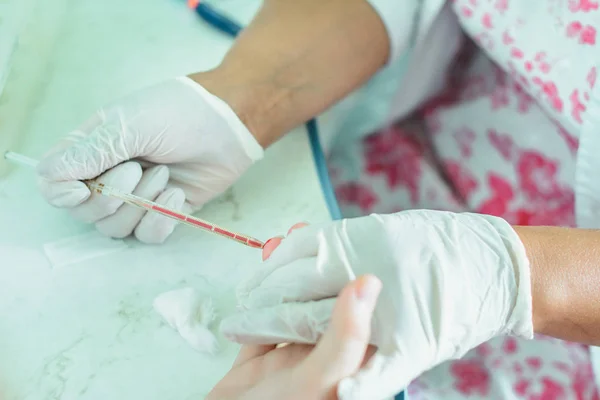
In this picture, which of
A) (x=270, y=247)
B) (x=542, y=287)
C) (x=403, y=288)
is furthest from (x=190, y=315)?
(x=542, y=287)

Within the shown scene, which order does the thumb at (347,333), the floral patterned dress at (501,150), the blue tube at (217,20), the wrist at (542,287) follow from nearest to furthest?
1. the thumb at (347,333)
2. the wrist at (542,287)
3. the floral patterned dress at (501,150)
4. the blue tube at (217,20)

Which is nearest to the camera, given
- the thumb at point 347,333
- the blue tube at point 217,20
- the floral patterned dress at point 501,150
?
the thumb at point 347,333

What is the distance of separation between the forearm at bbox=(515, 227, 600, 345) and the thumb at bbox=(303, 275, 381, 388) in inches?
8.3

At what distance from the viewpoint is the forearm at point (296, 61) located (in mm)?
720

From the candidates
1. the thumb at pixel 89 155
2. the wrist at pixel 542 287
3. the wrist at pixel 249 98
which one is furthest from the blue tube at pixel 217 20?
the wrist at pixel 542 287

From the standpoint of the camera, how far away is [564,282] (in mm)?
535

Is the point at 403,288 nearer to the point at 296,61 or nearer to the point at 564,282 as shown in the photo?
the point at 564,282

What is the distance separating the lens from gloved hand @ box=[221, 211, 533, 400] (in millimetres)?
459

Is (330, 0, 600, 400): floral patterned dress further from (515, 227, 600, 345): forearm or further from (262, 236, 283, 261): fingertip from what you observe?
(262, 236, 283, 261): fingertip

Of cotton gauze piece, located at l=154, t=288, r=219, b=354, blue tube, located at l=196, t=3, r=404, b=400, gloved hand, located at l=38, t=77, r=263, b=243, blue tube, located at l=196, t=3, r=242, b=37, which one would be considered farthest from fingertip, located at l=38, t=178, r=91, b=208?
blue tube, located at l=196, t=3, r=242, b=37

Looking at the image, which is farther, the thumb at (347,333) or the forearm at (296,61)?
the forearm at (296,61)

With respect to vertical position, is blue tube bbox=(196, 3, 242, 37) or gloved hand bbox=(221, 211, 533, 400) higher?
gloved hand bbox=(221, 211, 533, 400)

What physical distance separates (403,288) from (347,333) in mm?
93

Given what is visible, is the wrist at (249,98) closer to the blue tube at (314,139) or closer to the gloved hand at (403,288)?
the blue tube at (314,139)
